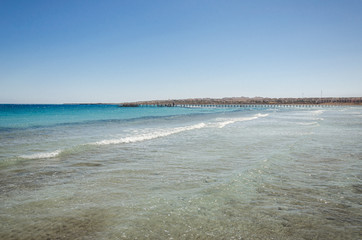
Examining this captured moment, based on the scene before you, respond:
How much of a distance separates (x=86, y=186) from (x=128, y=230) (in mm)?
2983

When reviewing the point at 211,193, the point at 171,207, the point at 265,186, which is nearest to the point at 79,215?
the point at 171,207

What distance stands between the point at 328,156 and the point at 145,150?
8.33 metres

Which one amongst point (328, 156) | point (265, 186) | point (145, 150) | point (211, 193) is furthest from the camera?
point (145, 150)

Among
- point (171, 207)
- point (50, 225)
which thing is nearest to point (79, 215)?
point (50, 225)

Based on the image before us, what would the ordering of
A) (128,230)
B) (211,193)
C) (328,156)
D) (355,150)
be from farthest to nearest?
1. (355,150)
2. (328,156)
3. (211,193)
4. (128,230)

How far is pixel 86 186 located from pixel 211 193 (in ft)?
11.4

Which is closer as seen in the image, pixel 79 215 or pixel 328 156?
pixel 79 215

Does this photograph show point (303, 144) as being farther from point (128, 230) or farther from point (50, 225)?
point (50, 225)

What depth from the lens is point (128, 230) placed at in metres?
4.04

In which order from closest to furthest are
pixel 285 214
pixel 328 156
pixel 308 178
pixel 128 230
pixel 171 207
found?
pixel 128 230, pixel 285 214, pixel 171 207, pixel 308 178, pixel 328 156

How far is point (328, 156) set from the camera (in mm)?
9734

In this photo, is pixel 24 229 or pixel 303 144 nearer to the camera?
pixel 24 229

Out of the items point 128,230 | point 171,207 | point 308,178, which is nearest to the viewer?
point 128,230

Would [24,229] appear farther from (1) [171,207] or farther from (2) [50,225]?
(1) [171,207]
